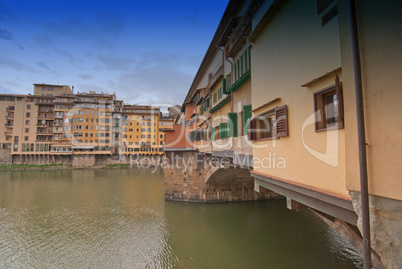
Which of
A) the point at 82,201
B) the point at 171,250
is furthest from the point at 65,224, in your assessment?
the point at 171,250

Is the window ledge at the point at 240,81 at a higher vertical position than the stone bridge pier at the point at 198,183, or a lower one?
higher

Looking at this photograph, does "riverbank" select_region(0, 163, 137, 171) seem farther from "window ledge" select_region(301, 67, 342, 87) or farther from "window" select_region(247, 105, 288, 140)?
"window ledge" select_region(301, 67, 342, 87)

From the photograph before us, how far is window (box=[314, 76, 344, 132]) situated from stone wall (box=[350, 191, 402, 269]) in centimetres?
115

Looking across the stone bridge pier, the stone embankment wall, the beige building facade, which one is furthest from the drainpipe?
the stone embankment wall

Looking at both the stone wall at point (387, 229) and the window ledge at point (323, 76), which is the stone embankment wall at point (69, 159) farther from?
the stone wall at point (387, 229)

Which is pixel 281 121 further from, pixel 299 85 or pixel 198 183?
pixel 198 183

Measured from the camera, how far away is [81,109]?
55469 millimetres

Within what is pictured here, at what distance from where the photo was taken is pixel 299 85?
14.3 ft

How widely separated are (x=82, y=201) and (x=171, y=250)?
13.9 metres

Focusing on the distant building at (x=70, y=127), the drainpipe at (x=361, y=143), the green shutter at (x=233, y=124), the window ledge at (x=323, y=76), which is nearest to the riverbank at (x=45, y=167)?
the distant building at (x=70, y=127)

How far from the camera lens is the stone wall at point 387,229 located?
2502 mm

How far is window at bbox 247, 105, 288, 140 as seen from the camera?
4.95 meters

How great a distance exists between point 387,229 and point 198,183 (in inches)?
673

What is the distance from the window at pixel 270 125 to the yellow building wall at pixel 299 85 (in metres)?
0.14
